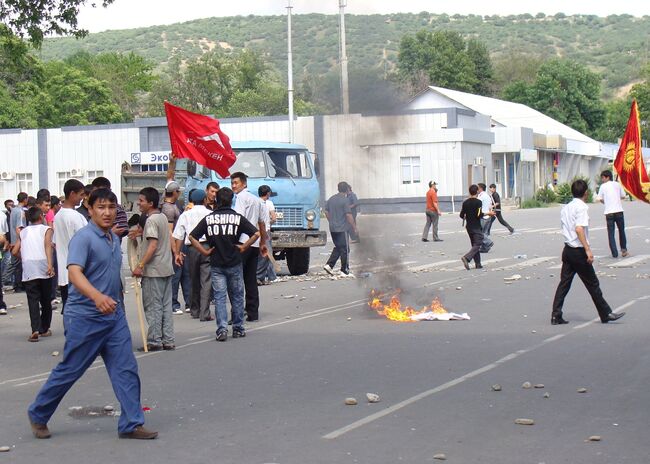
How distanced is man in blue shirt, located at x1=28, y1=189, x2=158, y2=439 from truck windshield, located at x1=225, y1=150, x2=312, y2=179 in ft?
46.4

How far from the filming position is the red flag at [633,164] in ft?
57.1

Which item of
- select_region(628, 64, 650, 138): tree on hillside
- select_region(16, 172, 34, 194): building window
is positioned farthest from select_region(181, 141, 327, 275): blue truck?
select_region(628, 64, 650, 138): tree on hillside

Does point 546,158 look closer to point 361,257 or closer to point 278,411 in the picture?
point 361,257

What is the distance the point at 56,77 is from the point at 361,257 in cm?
6566

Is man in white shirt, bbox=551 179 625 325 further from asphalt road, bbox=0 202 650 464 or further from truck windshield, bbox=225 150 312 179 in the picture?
truck windshield, bbox=225 150 312 179

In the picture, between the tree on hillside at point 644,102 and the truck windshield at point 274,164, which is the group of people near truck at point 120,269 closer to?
the truck windshield at point 274,164

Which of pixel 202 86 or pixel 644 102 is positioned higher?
pixel 202 86

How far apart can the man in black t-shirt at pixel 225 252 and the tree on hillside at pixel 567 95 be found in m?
88.1

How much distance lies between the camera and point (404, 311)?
14570 millimetres

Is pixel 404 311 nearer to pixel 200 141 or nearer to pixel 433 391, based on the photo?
pixel 433 391

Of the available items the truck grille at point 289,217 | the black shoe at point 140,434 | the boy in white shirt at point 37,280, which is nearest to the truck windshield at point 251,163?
the truck grille at point 289,217

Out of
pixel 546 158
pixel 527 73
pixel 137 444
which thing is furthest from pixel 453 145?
pixel 527 73

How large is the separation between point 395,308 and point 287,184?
305 inches

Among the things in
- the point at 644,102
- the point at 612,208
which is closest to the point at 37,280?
the point at 612,208
